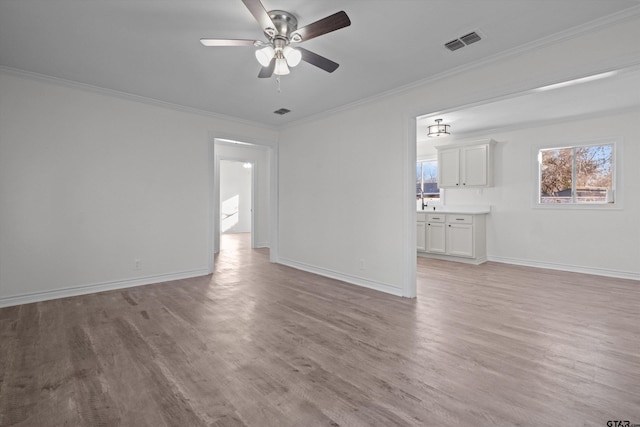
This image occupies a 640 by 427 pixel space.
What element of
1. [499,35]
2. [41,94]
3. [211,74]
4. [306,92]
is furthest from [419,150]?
[41,94]

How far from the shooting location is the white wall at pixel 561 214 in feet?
15.4

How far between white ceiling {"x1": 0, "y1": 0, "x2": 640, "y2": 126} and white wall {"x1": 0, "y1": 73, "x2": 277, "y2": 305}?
16.9 inches

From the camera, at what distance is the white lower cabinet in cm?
575

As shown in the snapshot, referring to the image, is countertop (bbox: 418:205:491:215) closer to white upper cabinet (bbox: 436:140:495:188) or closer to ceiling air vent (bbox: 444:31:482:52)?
white upper cabinet (bbox: 436:140:495:188)

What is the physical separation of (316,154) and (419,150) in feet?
10.5

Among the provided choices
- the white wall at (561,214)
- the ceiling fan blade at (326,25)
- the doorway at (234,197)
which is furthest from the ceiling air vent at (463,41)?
the doorway at (234,197)

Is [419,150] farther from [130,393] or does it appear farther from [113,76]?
[130,393]

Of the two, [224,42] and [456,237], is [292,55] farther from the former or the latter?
[456,237]

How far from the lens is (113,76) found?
3.50 metres

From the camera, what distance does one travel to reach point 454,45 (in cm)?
278

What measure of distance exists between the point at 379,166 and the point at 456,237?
9.18ft

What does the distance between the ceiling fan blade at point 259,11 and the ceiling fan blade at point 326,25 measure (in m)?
0.21

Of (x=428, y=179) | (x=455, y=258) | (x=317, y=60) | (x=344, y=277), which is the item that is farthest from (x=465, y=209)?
(x=317, y=60)

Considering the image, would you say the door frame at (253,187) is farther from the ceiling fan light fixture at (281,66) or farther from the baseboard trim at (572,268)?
the baseboard trim at (572,268)
